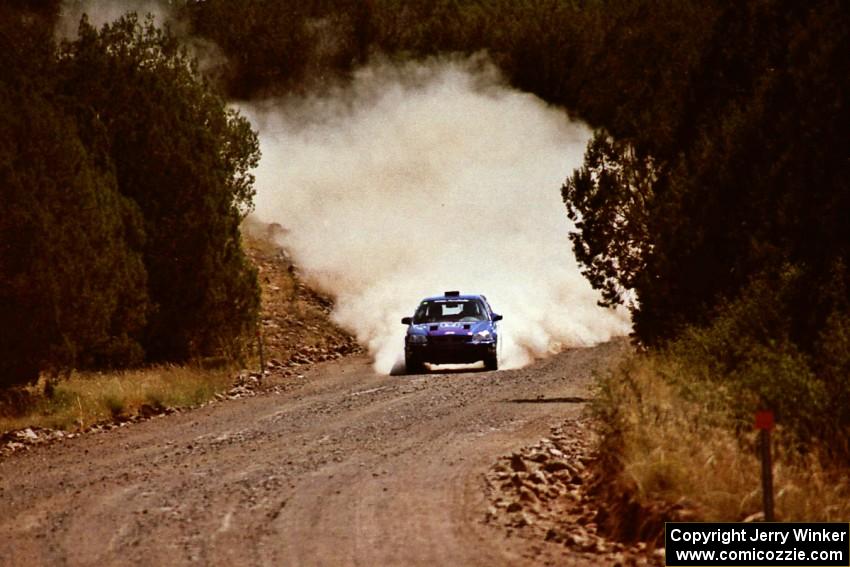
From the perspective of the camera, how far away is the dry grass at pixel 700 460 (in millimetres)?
9203

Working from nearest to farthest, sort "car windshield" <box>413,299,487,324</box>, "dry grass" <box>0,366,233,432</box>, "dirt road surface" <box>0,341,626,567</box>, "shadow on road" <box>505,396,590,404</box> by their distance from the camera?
1. "dirt road surface" <box>0,341,626,567</box>
2. "shadow on road" <box>505,396,590,404</box>
3. "dry grass" <box>0,366,233,432</box>
4. "car windshield" <box>413,299,487,324</box>

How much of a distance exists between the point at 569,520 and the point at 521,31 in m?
48.9

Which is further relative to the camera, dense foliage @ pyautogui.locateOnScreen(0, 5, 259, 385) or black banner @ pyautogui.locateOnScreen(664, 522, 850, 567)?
dense foliage @ pyautogui.locateOnScreen(0, 5, 259, 385)

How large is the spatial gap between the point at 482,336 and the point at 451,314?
1.27 meters

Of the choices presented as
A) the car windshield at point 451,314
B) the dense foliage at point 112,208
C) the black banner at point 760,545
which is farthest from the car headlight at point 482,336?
the black banner at point 760,545

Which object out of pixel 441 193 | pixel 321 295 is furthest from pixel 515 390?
pixel 441 193

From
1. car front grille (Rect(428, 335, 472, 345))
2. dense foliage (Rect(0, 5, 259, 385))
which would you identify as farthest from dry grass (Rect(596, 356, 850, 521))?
car front grille (Rect(428, 335, 472, 345))

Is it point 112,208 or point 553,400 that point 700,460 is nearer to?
point 553,400

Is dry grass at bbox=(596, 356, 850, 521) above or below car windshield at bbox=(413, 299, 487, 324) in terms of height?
below

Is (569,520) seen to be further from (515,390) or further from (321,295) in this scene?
(321,295)

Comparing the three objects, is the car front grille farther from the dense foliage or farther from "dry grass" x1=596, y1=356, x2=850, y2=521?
"dry grass" x1=596, y1=356, x2=850, y2=521

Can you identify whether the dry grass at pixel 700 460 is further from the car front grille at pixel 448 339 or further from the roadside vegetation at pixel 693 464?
the car front grille at pixel 448 339

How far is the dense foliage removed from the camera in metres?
19.4

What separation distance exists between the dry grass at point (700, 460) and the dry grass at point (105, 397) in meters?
10.4
